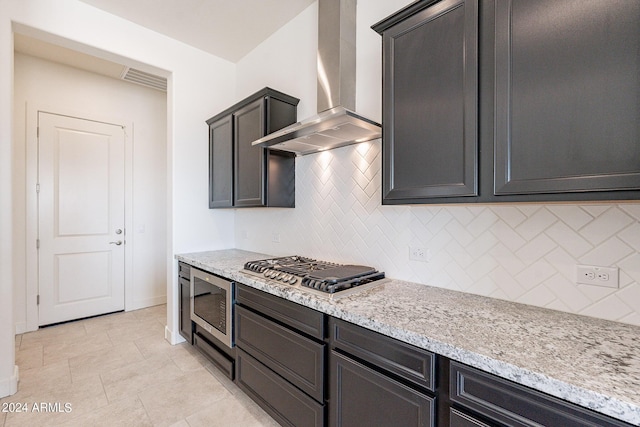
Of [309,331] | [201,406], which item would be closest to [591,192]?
[309,331]

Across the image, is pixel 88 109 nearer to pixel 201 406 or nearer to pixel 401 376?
pixel 201 406

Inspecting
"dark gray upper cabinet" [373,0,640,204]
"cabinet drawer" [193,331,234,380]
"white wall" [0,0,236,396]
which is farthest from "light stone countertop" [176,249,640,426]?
"white wall" [0,0,236,396]

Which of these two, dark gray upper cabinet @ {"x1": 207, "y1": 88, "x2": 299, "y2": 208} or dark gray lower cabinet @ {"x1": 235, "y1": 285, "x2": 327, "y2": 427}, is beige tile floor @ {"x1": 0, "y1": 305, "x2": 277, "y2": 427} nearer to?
dark gray lower cabinet @ {"x1": 235, "y1": 285, "x2": 327, "y2": 427}

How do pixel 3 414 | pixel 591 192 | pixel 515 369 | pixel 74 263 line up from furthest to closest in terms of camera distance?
pixel 74 263 < pixel 3 414 < pixel 591 192 < pixel 515 369

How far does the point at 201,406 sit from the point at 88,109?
3.83 m

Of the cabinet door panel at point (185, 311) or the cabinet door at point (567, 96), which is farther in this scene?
the cabinet door panel at point (185, 311)

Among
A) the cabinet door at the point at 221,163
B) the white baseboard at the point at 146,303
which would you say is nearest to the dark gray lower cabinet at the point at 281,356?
the cabinet door at the point at 221,163

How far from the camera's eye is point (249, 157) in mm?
2646

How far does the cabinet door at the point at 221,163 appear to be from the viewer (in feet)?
9.62

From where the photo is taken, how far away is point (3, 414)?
6.53 ft

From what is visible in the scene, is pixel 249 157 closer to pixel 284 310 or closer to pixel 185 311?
pixel 284 310

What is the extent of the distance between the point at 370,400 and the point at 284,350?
0.62 meters

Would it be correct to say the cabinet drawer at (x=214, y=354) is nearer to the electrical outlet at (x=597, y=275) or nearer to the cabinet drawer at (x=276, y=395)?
the cabinet drawer at (x=276, y=395)

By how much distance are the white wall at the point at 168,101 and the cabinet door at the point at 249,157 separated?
28.1 inches
